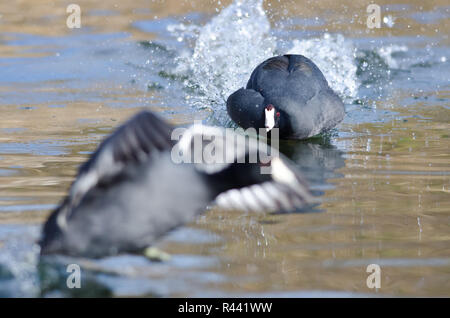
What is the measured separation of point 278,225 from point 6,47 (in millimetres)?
5954

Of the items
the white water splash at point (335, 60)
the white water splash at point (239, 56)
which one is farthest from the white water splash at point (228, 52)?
the white water splash at point (335, 60)

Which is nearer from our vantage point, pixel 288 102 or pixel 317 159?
pixel 317 159

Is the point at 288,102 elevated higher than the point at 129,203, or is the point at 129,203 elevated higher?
the point at 288,102

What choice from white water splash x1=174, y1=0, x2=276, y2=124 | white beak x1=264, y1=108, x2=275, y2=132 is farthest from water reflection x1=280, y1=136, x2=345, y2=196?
white water splash x1=174, y1=0, x2=276, y2=124

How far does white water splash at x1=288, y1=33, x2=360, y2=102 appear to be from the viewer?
6805 mm

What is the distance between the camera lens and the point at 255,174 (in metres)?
3.12

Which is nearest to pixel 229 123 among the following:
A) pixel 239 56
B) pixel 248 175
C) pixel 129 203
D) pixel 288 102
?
pixel 288 102

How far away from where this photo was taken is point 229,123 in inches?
232

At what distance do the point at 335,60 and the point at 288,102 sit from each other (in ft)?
7.46

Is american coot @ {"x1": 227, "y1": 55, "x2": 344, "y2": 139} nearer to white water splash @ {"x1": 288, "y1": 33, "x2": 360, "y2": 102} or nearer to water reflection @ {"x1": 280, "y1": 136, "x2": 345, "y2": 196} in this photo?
water reflection @ {"x1": 280, "y1": 136, "x2": 345, "y2": 196}

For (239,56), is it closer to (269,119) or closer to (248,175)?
(269,119)

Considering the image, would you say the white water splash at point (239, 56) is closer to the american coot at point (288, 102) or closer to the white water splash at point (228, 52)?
the white water splash at point (228, 52)

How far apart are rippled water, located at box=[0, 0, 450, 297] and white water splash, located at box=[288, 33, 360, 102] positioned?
22 mm
